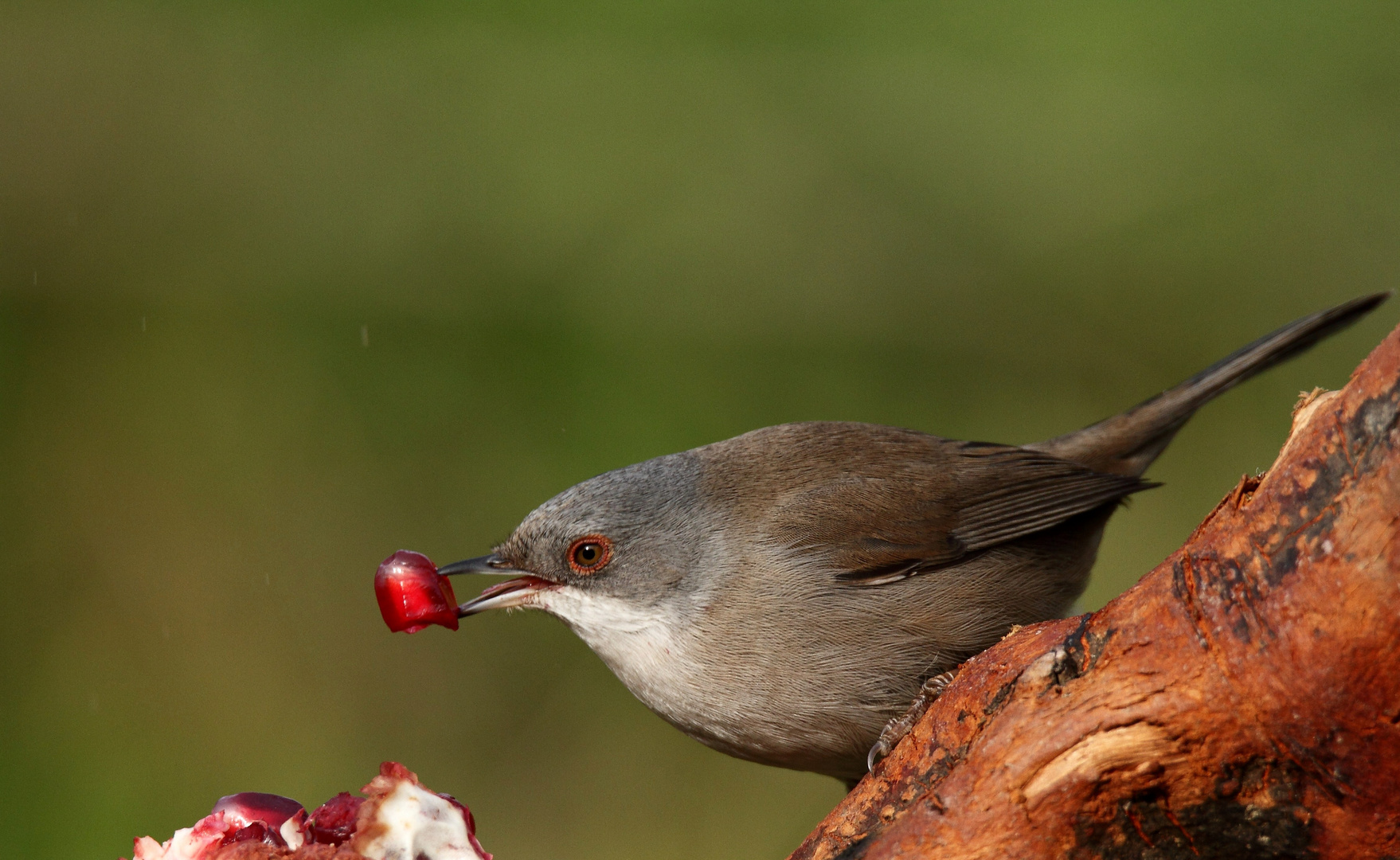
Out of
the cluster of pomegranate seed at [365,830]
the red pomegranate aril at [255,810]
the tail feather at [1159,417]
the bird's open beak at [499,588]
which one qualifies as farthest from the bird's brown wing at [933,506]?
the red pomegranate aril at [255,810]

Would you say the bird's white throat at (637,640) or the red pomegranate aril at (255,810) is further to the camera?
the bird's white throat at (637,640)

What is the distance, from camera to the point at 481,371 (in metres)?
6.08

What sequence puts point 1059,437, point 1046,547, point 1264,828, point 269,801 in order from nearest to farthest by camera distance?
point 1264,828 → point 269,801 → point 1046,547 → point 1059,437

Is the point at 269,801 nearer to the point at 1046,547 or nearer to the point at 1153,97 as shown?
the point at 1046,547

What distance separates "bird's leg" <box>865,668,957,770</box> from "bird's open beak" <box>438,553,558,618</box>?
1.10 meters

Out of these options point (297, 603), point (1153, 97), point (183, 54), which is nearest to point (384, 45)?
point (183, 54)

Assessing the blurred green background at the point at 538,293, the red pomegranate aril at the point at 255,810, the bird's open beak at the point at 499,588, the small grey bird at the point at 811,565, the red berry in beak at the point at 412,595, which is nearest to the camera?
the red pomegranate aril at the point at 255,810

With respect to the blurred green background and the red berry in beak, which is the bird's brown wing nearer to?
the red berry in beak

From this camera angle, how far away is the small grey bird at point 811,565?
3.26 m

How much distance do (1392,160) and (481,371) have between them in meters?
4.56

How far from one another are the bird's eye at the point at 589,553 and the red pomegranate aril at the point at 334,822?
4.28 ft

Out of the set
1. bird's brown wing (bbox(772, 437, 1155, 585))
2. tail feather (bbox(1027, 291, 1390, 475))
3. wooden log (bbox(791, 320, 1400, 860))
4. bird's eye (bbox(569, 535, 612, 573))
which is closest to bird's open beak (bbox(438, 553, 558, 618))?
bird's eye (bbox(569, 535, 612, 573))

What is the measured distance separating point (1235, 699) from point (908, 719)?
1268 millimetres

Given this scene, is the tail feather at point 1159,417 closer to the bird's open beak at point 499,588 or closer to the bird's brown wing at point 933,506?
the bird's brown wing at point 933,506
